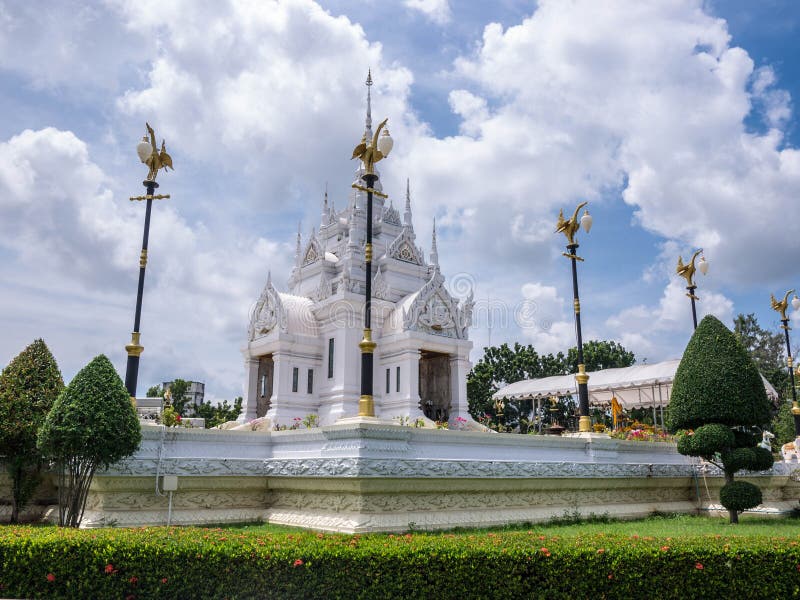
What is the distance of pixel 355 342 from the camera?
2378 cm

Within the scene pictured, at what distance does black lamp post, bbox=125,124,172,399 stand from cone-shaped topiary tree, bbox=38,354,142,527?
2149mm

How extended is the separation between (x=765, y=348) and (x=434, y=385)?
45.6m

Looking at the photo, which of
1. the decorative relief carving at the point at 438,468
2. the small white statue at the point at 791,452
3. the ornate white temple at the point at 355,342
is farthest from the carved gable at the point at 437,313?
the small white statue at the point at 791,452

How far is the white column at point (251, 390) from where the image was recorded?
24.9 meters

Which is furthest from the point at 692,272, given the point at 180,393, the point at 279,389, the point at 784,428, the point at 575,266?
the point at 180,393

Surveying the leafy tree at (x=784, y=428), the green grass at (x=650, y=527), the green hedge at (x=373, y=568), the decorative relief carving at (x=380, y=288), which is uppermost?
the decorative relief carving at (x=380, y=288)

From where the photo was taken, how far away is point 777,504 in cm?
1909

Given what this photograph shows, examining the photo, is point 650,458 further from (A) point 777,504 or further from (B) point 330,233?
(B) point 330,233

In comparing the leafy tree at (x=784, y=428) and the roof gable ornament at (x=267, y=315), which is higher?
the roof gable ornament at (x=267, y=315)

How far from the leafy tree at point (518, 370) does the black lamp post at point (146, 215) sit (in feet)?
111

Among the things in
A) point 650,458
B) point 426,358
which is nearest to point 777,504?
point 650,458

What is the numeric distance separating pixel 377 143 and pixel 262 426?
11.7m

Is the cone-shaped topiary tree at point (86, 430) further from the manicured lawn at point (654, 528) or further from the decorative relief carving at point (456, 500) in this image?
the decorative relief carving at point (456, 500)

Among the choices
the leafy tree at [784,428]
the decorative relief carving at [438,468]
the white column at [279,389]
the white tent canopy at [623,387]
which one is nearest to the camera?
the decorative relief carving at [438,468]
